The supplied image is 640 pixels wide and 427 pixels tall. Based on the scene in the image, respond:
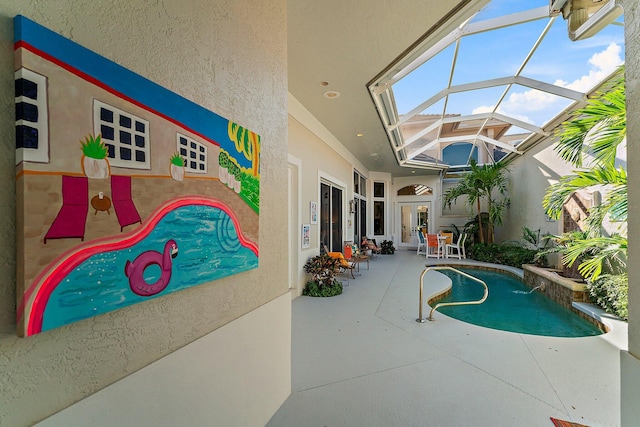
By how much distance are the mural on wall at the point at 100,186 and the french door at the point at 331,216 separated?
16.7 feet

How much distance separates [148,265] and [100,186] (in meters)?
0.37

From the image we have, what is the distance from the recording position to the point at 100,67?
3.32 feet

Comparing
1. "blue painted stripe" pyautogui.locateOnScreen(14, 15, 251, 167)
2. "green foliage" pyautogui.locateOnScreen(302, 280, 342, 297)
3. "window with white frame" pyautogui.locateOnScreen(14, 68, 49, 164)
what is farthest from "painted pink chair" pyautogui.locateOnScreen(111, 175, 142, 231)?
"green foliage" pyautogui.locateOnScreen(302, 280, 342, 297)

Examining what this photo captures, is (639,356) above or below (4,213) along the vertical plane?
below

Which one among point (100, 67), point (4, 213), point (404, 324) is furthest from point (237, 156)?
point (404, 324)

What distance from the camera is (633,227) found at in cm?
132

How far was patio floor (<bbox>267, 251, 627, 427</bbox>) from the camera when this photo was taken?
216 centimetres

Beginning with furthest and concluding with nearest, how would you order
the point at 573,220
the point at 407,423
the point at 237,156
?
the point at 573,220 → the point at 407,423 → the point at 237,156

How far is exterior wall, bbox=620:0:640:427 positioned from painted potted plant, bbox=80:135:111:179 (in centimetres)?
227

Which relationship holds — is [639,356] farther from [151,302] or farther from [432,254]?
[432,254]

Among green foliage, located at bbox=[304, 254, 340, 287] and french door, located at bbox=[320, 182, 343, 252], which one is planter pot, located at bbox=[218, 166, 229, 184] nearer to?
green foliage, located at bbox=[304, 254, 340, 287]

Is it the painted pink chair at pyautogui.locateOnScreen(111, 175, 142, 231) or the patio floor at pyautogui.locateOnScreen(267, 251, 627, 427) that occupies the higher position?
the painted pink chair at pyautogui.locateOnScreen(111, 175, 142, 231)

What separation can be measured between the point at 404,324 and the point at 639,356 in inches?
111

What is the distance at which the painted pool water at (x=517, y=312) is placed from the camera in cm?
442
